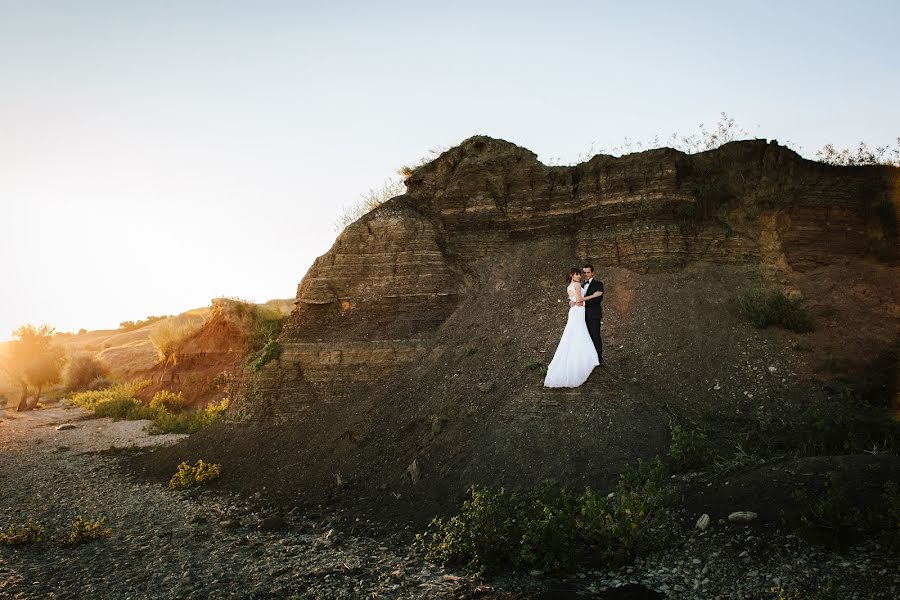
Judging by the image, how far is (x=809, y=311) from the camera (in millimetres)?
12047

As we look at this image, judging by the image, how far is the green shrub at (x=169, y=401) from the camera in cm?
2375

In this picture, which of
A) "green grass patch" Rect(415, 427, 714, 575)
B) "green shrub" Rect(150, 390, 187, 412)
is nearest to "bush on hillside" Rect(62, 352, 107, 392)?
"green shrub" Rect(150, 390, 187, 412)

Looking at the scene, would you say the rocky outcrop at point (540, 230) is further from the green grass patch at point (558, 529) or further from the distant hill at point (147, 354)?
the distant hill at point (147, 354)

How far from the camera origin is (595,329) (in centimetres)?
1080

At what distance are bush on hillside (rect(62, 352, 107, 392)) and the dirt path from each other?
82.6ft

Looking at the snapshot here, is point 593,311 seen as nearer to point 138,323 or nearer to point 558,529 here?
point 558,529

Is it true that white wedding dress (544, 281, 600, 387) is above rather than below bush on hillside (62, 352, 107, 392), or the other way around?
above

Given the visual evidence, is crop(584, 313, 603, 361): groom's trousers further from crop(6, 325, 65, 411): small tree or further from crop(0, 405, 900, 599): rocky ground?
crop(6, 325, 65, 411): small tree

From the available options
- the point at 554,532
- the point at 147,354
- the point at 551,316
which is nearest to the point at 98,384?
the point at 147,354

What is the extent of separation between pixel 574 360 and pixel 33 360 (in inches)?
1438

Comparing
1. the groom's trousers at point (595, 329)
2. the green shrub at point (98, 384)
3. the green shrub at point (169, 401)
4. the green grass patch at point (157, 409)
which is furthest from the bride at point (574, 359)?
the green shrub at point (98, 384)

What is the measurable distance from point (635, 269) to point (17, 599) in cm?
1268

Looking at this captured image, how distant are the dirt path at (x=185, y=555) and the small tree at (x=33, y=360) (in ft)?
82.7

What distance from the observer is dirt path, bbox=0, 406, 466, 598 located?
680 centimetres
